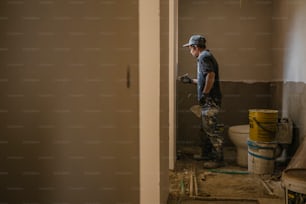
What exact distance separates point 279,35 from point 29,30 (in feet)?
11.2

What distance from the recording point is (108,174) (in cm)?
110

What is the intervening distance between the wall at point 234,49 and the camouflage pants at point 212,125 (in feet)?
2.91

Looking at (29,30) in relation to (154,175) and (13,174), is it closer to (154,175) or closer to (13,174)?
(13,174)

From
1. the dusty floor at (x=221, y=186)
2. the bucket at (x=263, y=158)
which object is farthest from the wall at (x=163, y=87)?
the bucket at (x=263, y=158)

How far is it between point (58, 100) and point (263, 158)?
245 cm

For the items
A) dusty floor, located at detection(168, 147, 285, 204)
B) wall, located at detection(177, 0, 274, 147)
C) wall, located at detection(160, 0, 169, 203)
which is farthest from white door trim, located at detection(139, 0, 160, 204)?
wall, located at detection(177, 0, 274, 147)

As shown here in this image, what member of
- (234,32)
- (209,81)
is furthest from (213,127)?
(234,32)

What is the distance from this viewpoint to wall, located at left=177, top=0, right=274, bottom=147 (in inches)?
165

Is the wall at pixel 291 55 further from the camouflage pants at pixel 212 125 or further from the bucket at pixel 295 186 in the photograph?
the bucket at pixel 295 186

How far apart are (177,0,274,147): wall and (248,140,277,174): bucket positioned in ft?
3.89

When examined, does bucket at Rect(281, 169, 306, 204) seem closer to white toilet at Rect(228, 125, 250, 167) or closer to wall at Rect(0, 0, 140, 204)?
wall at Rect(0, 0, 140, 204)

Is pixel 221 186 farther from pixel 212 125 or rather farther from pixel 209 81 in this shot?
pixel 209 81

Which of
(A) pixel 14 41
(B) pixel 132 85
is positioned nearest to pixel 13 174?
(A) pixel 14 41

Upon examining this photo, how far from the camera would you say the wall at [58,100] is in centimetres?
101
